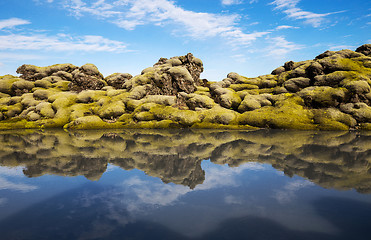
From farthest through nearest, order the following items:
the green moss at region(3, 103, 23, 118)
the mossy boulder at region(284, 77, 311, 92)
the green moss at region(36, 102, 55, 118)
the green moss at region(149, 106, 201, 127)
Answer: the green moss at region(3, 103, 23, 118) → the mossy boulder at region(284, 77, 311, 92) → the green moss at region(36, 102, 55, 118) → the green moss at region(149, 106, 201, 127)

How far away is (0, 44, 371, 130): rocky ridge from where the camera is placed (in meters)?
59.4

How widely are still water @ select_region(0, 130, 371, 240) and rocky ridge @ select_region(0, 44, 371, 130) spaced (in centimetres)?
3672

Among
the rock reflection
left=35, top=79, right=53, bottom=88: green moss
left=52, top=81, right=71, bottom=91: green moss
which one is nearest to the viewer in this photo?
the rock reflection

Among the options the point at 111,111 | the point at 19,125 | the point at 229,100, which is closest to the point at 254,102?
the point at 229,100

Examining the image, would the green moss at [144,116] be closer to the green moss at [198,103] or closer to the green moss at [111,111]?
the green moss at [111,111]

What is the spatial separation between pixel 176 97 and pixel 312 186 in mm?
66234

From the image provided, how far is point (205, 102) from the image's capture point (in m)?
73.4

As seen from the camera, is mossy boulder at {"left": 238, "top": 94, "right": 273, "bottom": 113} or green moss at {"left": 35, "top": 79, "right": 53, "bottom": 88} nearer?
mossy boulder at {"left": 238, "top": 94, "right": 273, "bottom": 113}

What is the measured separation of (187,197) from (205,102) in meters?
60.7

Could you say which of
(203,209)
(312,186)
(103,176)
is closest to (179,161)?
(103,176)

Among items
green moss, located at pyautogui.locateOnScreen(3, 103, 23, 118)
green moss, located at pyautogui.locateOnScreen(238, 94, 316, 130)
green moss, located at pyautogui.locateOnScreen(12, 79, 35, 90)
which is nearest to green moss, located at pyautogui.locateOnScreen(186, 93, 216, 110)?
green moss, located at pyautogui.locateOnScreen(238, 94, 316, 130)

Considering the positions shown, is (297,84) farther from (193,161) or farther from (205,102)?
(193,161)

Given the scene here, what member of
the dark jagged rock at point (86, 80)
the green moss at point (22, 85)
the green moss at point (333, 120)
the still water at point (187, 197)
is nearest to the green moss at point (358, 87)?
the green moss at point (333, 120)

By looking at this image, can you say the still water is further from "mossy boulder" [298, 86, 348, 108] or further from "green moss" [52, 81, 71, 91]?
"green moss" [52, 81, 71, 91]
